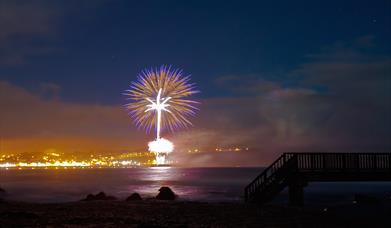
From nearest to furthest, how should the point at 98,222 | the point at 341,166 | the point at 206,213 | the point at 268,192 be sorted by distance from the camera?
1. the point at 98,222
2. the point at 206,213
3. the point at 268,192
4. the point at 341,166

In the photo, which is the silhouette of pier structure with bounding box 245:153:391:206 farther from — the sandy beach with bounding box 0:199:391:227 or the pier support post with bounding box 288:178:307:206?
the sandy beach with bounding box 0:199:391:227

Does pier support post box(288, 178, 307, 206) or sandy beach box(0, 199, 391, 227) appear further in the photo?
pier support post box(288, 178, 307, 206)

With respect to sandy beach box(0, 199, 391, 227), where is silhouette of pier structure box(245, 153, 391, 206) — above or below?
above

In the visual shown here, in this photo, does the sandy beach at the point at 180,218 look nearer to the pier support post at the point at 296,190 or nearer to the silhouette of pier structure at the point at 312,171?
the silhouette of pier structure at the point at 312,171

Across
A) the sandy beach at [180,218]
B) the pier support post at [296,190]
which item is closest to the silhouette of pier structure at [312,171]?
the pier support post at [296,190]

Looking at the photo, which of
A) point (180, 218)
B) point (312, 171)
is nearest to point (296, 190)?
point (312, 171)

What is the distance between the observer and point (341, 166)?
32.4 meters

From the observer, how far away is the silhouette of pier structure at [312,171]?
30.7 m

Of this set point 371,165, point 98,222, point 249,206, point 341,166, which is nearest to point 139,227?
point 98,222

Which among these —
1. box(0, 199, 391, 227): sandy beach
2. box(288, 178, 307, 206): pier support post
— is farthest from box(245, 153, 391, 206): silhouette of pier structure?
box(0, 199, 391, 227): sandy beach

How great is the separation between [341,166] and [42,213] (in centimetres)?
2153

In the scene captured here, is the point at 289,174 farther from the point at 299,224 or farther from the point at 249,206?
the point at 299,224

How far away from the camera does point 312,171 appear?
31.8 m

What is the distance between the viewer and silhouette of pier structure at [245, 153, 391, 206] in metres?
30.7
